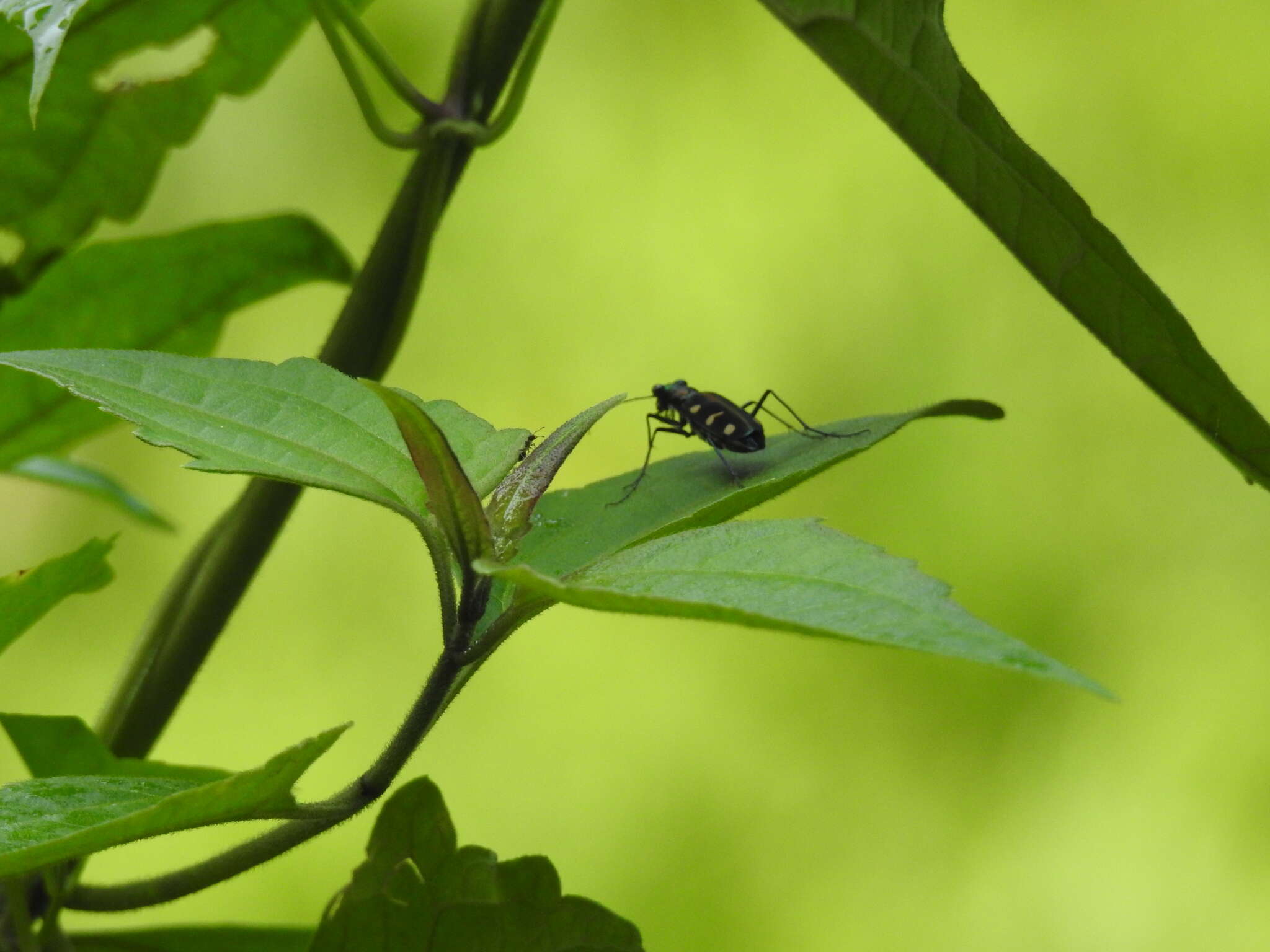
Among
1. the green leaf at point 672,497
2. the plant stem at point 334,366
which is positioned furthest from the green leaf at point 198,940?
the green leaf at point 672,497

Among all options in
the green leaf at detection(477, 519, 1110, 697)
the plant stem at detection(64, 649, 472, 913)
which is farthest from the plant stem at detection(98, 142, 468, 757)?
the green leaf at detection(477, 519, 1110, 697)

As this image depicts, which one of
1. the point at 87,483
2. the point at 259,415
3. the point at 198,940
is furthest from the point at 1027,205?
the point at 87,483

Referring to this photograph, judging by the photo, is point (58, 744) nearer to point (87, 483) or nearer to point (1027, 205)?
point (87, 483)

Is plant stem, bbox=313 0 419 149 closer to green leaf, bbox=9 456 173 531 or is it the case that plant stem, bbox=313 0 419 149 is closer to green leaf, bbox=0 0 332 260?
green leaf, bbox=0 0 332 260

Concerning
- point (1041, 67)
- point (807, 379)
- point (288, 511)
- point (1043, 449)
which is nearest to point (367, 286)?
point (288, 511)

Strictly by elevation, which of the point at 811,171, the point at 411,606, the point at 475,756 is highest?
the point at 811,171

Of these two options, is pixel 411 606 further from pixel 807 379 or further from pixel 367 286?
pixel 367 286
